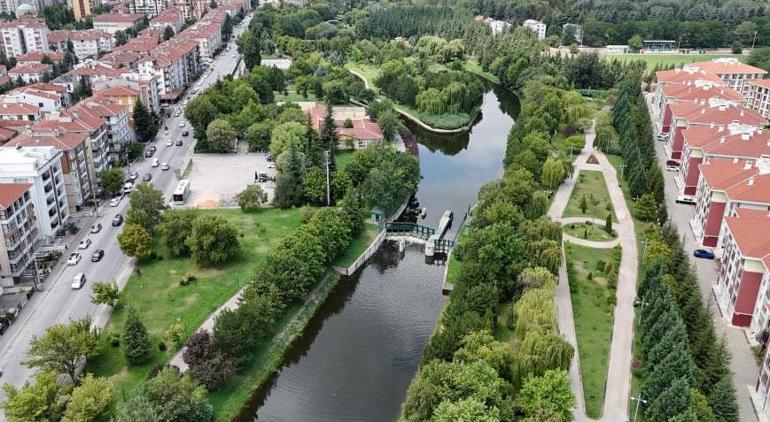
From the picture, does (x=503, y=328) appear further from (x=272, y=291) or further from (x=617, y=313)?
(x=272, y=291)

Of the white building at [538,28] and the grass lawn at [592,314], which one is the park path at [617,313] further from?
the white building at [538,28]

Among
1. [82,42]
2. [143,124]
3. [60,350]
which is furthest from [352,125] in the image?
[82,42]

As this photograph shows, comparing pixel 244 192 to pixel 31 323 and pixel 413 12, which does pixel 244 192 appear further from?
pixel 413 12

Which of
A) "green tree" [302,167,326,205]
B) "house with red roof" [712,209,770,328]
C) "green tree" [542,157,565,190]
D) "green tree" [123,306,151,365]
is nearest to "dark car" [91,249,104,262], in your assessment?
"green tree" [123,306,151,365]

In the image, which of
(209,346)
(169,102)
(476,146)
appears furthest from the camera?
(169,102)

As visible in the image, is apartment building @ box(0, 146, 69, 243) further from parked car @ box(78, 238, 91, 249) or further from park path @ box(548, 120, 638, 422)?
park path @ box(548, 120, 638, 422)

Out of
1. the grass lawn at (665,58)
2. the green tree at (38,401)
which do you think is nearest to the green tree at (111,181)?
the green tree at (38,401)

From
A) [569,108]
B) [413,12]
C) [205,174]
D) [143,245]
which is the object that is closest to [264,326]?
[143,245]
